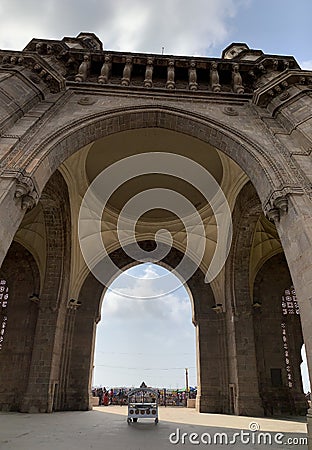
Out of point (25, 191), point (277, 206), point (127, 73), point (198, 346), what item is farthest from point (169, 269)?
point (25, 191)

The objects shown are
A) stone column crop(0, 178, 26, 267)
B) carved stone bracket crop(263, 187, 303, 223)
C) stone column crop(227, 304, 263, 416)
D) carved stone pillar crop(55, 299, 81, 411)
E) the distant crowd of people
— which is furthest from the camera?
the distant crowd of people

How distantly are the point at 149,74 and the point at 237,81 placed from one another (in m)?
2.78

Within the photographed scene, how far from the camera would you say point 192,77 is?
9.95 m

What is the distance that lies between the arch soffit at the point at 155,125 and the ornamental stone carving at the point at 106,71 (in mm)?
1669

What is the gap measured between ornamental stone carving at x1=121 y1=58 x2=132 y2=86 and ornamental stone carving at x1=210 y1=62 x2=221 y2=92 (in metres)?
2.60

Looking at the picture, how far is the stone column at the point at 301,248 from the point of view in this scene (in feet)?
17.9

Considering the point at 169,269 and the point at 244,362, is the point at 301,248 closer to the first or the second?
the point at 244,362

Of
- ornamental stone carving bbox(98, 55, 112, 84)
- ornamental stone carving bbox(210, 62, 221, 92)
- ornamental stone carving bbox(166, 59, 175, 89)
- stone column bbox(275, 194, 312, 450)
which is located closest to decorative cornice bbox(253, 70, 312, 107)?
ornamental stone carving bbox(210, 62, 221, 92)

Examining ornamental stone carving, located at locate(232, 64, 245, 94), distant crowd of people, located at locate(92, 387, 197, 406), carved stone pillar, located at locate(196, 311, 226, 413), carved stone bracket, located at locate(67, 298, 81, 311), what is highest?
ornamental stone carving, located at locate(232, 64, 245, 94)

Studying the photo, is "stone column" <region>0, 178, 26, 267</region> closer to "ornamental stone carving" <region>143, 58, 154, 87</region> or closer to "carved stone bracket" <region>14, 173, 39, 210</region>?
"carved stone bracket" <region>14, 173, 39, 210</region>

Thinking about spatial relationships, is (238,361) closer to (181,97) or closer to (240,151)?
(240,151)

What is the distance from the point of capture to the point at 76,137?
324 inches

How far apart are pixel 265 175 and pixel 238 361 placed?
8.23 meters

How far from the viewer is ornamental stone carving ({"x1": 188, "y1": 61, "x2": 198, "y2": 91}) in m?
9.69
